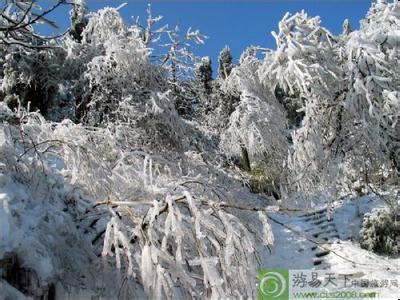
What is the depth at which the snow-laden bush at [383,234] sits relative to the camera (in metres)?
8.43

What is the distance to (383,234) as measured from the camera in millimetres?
8602

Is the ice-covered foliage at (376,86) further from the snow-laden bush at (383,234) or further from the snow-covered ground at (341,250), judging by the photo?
the snow-laden bush at (383,234)

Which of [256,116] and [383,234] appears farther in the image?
[256,116]

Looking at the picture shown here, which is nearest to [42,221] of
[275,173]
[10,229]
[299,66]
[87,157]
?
[10,229]

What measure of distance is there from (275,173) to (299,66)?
16.0ft

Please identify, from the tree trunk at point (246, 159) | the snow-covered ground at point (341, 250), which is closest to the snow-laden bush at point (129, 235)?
the snow-covered ground at point (341, 250)

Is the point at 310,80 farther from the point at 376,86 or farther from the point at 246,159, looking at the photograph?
the point at 246,159

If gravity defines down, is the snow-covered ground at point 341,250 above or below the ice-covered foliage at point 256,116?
below

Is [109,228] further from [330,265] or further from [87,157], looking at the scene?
[330,265]

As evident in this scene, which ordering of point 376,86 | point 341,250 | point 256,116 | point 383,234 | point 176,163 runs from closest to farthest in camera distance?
point 376,86 < point 176,163 < point 341,250 < point 383,234 < point 256,116

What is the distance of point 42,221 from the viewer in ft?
10.5

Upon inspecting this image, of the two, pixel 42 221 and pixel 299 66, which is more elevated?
pixel 299 66

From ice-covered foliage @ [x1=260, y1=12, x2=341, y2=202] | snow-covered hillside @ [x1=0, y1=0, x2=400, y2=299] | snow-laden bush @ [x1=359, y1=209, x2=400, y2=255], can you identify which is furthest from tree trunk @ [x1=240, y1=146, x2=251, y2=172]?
ice-covered foliage @ [x1=260, y1=12, x2=341, y2=202]

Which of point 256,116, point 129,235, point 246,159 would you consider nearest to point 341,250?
point 256,116
